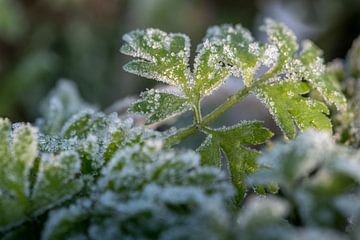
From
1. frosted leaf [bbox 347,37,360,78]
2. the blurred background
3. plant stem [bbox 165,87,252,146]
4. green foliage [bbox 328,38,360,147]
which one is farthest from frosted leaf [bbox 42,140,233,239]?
the blurred background

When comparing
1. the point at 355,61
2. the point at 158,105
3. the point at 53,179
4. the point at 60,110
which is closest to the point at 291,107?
the point at 158,105

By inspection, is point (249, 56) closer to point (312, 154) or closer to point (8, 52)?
point (312, 154)

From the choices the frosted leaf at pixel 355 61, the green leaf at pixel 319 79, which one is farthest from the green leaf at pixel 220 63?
the frosted leaf at pixel 355 61

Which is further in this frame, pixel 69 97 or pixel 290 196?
pixel 69 97

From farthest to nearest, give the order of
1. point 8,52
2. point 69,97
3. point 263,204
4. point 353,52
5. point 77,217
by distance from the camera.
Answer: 1. point 8,52
2. point 69,97
3. point 353,52
4. point 77,217
5. point 263,204

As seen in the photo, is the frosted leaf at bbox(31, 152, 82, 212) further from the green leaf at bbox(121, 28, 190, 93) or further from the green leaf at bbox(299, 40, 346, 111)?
the green leaf at bbox(299, 40, 346, 111)

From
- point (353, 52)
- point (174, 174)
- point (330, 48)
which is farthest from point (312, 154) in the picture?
point (330, 48)

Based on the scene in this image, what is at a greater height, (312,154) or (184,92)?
(184,92)

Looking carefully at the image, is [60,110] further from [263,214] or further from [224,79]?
[263,214]
